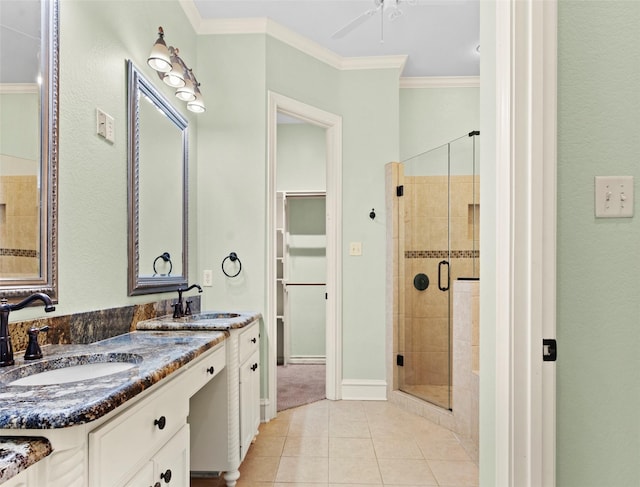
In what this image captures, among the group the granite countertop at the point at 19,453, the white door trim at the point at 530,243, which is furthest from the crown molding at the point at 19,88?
the white door trim at the point at 530,243

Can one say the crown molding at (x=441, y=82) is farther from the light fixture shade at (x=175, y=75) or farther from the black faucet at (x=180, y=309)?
the black faucet at (x=180, y=309)

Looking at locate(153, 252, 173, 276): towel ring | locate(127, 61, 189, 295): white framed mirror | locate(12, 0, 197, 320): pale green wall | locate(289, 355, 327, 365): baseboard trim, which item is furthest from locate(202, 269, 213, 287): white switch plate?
locate(289, 355, 327, 365): baseboard trim

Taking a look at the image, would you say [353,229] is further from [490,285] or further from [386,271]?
[490,285]

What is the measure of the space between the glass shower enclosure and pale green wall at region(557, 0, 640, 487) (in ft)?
6.44

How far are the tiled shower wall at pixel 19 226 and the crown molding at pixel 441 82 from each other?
3.31 metres

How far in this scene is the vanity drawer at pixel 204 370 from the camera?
1.35m

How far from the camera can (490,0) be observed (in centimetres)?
115

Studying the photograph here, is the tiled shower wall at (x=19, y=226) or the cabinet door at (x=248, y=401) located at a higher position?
the tiled shower wall at (x=19, y=226)

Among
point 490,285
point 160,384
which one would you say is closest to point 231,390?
point 160,384

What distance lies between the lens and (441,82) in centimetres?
364

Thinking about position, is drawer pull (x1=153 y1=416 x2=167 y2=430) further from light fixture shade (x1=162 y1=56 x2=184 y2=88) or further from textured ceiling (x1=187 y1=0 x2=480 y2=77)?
textured ceiling (x1=187 y1=0 x2=480 y2=77)

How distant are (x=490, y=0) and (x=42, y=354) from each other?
175 centimetres

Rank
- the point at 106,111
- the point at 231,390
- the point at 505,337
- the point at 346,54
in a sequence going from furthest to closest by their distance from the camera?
the point at 346,54, the point at 231,390, the point at 106,111, the point at 505,337

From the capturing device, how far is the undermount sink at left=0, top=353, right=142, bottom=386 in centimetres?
99
